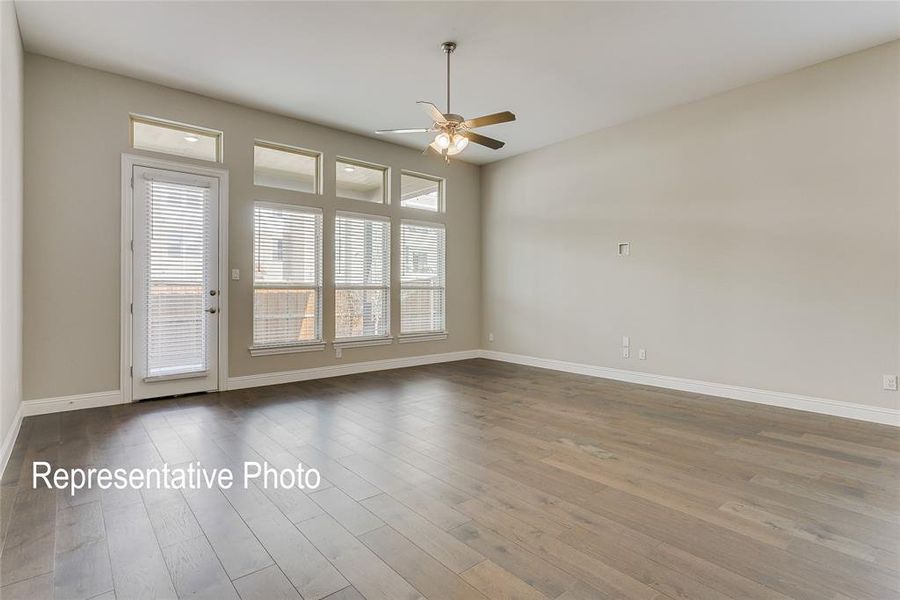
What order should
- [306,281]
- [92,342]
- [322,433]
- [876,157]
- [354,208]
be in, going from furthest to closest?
1. [354,208]
2. [306,281]
3. [92,342]
4. [876,157]
5. [322,433]

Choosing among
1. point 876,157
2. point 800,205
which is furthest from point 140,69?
point 876,157

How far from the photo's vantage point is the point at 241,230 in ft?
16.5

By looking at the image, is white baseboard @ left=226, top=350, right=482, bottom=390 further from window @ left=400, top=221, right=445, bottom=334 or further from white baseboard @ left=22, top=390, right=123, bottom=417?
white baseboard @ left=22, top=390, right=123, bottom=417

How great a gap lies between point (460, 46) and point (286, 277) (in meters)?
3.27

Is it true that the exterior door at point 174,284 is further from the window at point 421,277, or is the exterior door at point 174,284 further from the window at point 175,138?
the window at point 421,277

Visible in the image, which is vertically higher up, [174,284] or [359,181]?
[359,181]

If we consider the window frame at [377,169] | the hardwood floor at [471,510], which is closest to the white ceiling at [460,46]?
the window frame at [377,169]

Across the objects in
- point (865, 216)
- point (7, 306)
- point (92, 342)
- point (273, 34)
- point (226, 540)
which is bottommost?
point (226, 540)

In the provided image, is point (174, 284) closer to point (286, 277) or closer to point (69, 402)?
point (286, 277)

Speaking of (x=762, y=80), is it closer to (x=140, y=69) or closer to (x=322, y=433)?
(x=322, y=433)

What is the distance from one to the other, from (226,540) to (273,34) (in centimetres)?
369

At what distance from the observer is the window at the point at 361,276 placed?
5.85 meters

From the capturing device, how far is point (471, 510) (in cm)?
224

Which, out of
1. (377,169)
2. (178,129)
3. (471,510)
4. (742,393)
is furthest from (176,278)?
(742,393)
